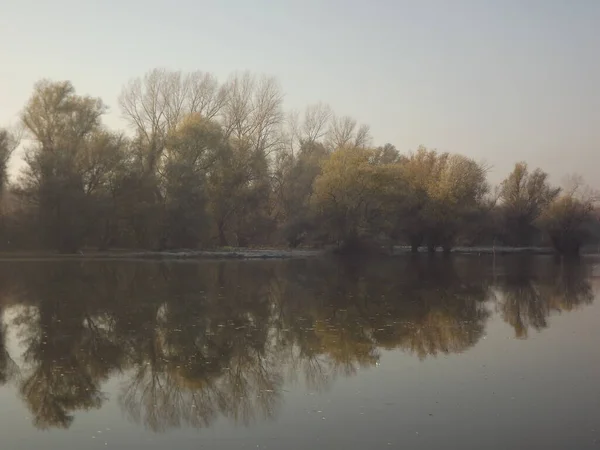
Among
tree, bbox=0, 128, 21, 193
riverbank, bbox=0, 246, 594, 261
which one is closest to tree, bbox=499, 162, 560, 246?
riverbank, bbox=0, 246, 594, 261

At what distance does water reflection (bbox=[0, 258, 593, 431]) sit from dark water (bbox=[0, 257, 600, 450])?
0.18 ft

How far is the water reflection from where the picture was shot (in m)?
8.84

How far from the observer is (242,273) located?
3306 cm

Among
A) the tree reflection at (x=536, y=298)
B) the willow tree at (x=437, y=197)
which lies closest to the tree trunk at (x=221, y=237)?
the willow tree at (x=437, y=197)

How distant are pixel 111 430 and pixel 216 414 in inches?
53.4

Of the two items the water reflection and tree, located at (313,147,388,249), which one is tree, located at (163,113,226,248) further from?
the water reflection

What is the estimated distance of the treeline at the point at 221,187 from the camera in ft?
160

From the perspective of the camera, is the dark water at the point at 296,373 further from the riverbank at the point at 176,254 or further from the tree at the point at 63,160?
the tree at the point at 63,160

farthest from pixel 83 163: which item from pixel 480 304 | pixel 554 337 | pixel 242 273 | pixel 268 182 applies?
pixel 554 337

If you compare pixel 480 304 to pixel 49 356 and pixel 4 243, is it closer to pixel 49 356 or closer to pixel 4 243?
pixel 49 356

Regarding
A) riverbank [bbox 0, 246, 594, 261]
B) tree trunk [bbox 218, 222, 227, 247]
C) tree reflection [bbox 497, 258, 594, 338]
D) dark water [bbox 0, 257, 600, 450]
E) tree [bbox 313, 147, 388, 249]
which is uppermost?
tree [bbox 313, 147, 388, 249]

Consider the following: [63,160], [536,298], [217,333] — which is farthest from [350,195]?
[217,333]

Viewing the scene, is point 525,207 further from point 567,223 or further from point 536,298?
point 536,298

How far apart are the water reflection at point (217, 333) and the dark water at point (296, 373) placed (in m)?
0.05
